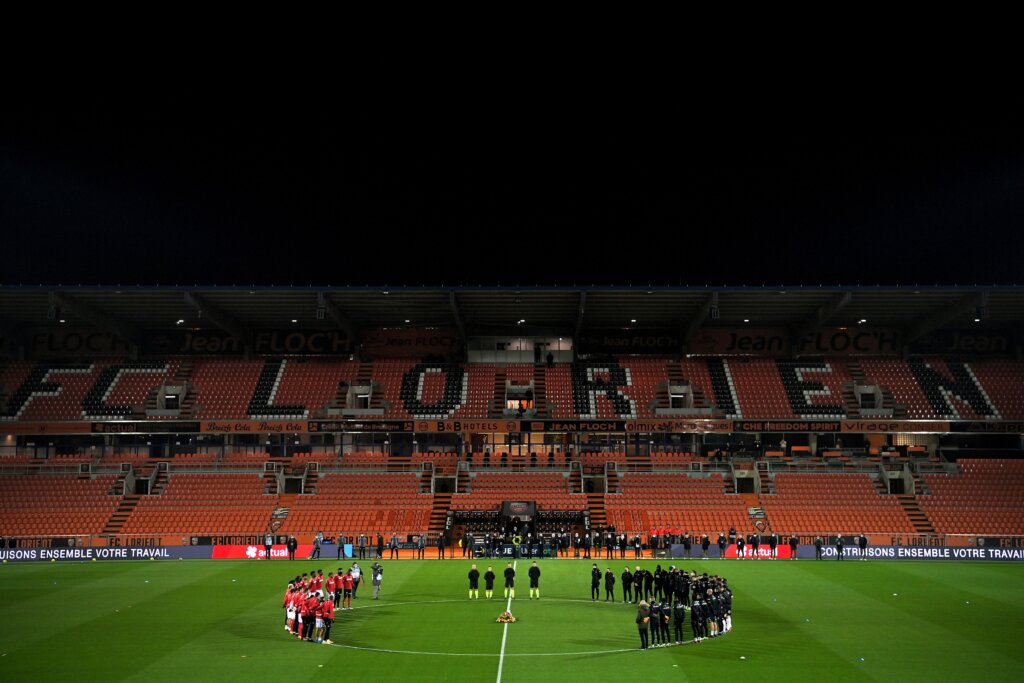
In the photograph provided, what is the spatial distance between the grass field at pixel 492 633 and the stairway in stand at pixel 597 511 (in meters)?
13.6

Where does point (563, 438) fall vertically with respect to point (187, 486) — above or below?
above

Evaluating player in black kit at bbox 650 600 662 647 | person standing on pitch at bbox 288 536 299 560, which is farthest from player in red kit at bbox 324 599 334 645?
person standing on pitch at bbox 288 536 299 560

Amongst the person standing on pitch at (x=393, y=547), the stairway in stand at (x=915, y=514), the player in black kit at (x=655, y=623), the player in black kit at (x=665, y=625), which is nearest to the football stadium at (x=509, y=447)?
the stairway in stand at (x=915, y=514)

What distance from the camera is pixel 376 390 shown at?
205 feet

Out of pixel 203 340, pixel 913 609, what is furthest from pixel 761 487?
pixel 203 340

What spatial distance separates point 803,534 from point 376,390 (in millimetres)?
29474

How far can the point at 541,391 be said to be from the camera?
6212 cm

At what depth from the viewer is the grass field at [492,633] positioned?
20.7 metres

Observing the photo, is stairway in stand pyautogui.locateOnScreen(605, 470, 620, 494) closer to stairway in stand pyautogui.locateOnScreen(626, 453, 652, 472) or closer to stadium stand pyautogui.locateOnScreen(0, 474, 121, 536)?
stairway in stand pyautogui.locateOnScreen(626, 453, 652, 472)

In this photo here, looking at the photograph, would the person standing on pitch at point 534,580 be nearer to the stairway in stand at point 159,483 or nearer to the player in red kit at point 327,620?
the player in red kit at point 327,620

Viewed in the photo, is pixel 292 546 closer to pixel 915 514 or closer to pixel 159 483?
pixel 159 483

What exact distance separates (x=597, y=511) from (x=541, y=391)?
11.0 m

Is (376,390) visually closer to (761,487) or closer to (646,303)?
(646,303)

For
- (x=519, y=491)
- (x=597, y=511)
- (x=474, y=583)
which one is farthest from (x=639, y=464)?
(x=474, y=583)
